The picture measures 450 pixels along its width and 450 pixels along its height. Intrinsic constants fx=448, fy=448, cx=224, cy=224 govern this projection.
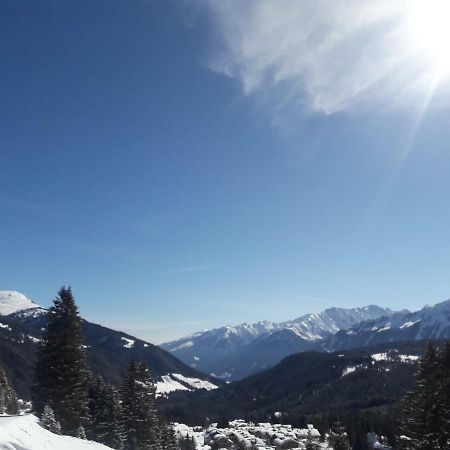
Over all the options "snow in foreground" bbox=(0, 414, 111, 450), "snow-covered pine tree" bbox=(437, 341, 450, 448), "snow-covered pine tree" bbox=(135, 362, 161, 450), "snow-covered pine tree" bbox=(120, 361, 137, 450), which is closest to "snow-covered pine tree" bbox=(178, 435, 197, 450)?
"snow-covered pine tree" bbox=(135, 362, 161, 450)

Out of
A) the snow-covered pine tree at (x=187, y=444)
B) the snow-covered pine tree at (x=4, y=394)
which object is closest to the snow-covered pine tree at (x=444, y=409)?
the snow-covered pine tree at (x=4, y=394)

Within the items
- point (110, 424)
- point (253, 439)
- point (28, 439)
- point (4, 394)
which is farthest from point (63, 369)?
point (253, 439)

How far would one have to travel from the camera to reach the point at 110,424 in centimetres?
5600

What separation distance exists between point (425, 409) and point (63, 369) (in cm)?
3111

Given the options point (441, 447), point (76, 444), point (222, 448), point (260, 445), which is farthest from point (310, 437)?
point (76, 444)

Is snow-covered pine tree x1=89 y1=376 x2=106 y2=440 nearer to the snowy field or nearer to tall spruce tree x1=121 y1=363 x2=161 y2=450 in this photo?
tall spruce tree x1=121 y1=363 x2=161 y2=450

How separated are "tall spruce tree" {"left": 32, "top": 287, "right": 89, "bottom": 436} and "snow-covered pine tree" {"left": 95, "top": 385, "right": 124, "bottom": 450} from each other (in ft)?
52.0

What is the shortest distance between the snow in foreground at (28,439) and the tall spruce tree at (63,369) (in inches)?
717

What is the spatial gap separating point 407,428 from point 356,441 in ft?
465

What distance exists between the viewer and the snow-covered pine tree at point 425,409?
37.1m

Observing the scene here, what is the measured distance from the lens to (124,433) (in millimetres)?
50781

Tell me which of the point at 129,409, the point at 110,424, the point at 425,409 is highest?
the point at 425,409

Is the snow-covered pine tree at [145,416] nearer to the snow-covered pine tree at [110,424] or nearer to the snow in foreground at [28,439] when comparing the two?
the snow-covered pine tree at [110,424]

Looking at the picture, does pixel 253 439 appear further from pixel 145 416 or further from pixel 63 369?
pixel 63 369
